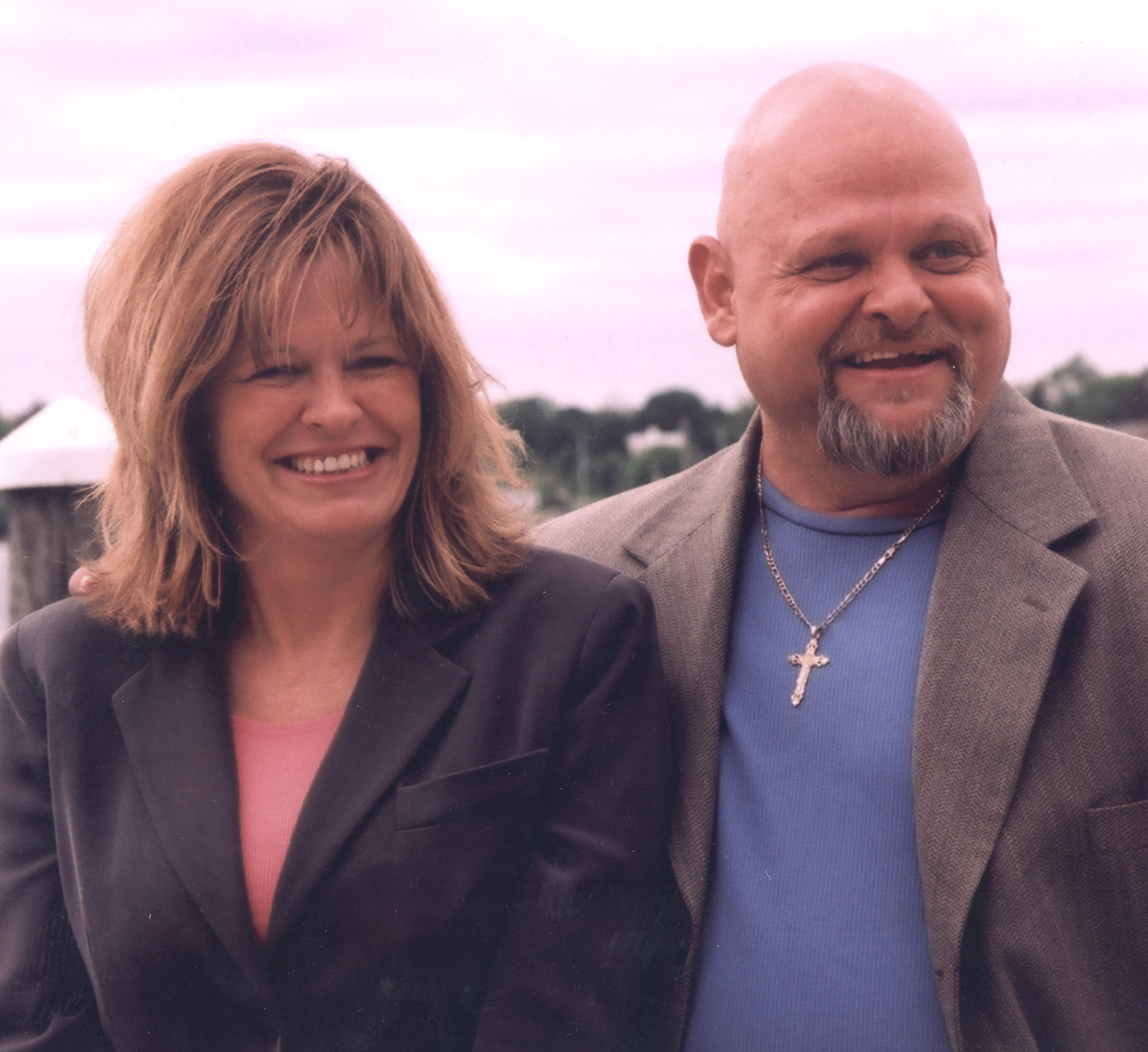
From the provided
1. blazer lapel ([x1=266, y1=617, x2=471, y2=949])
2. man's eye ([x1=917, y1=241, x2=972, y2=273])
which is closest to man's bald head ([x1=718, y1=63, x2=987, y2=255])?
man's eye ([x1=917, y1=241, x2=972, y2=273])

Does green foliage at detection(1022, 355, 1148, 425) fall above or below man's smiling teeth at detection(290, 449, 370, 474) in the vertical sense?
below

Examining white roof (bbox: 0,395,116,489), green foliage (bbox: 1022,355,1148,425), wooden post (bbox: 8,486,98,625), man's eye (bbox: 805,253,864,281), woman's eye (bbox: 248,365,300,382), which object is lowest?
green foliage (bbox: 1022,355,1148,425)

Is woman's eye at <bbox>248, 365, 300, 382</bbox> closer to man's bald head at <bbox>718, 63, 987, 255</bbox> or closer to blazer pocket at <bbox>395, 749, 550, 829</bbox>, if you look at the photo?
blazer pocket at <bbox>395, 749, 550, 829</bbox>

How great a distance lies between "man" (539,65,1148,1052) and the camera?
2.47 m

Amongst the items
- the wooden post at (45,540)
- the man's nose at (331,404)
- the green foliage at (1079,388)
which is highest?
the man's nose at (331,404)

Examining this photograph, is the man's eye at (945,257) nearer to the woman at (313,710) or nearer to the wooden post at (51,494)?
the woman at (313,710)

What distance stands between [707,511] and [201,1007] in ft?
4.79

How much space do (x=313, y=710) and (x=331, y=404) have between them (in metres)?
0.58

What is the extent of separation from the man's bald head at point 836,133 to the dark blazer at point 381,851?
0.93 metres

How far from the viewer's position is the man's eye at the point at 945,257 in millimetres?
2775

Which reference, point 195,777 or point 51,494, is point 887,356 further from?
point 51,494

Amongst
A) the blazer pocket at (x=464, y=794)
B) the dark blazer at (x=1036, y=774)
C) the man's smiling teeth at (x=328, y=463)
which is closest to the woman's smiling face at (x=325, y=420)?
the man's smiling teeth at (x=328, y=463)

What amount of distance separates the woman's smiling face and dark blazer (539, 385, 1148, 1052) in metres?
0.82

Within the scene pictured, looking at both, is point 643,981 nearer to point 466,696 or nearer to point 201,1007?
point 466,696
